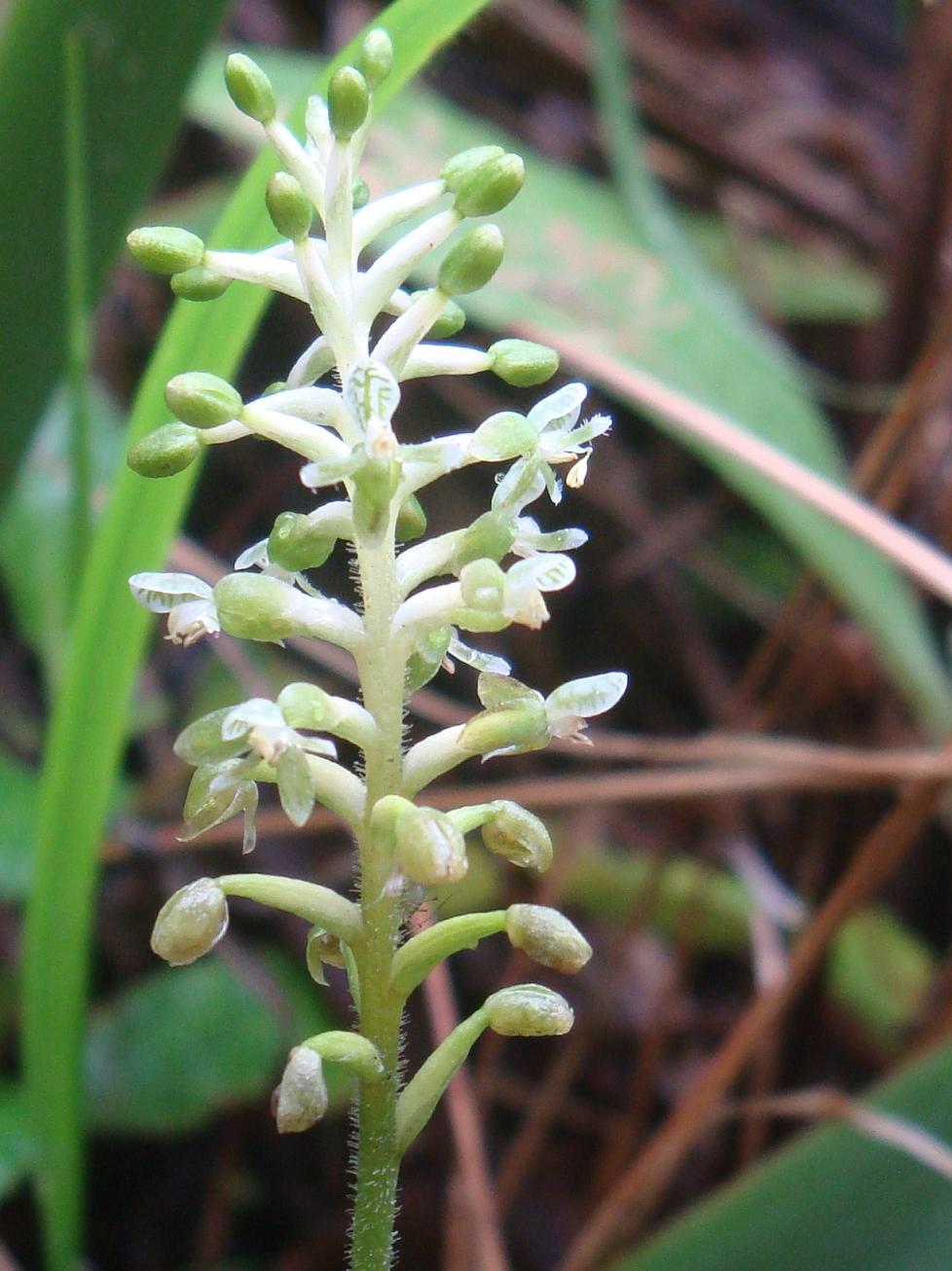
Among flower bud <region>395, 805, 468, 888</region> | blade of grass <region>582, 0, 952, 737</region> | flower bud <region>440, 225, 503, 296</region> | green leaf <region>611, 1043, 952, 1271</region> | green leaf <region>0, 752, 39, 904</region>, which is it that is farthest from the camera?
blade of grass <region>582, 0, 952, 737</region>

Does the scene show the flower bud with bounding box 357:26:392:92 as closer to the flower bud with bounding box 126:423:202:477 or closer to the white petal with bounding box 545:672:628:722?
the flower bud with bounding box 126:423:202:477

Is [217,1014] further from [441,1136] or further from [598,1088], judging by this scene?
[598,1088]

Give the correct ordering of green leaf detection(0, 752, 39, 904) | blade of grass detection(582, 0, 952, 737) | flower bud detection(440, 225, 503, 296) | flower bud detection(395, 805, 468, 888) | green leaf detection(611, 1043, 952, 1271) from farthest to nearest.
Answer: blade of grass detection(582, 0, 952, 737), green leaf detection(0, 752, 39, 904), green leaf detection(611, 1043, 952, 1271), flower bud detection(440, 225, 503, 296), flower bud detection(395, 805, 468, 888)

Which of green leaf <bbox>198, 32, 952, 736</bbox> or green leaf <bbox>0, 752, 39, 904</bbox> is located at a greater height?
green leaf <bbox>198, 32, 952, 736</bbox>

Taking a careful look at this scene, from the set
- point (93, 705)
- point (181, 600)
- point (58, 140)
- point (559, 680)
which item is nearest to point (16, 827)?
point (93, 705)

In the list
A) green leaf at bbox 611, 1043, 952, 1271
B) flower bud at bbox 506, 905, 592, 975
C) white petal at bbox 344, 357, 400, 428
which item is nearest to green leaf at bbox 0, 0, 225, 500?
white petal at bbox 344, 357, 400, 428

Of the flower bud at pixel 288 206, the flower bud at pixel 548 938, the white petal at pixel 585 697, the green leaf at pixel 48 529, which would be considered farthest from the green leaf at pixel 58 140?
the flower bud at pixel 548 938

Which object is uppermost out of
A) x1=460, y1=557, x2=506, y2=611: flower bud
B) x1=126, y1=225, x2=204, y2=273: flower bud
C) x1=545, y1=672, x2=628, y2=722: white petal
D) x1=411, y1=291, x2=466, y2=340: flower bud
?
x1=126, y1=225, x2=204, y2=273: flower bud

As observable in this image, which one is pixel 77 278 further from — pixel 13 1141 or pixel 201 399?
pixel 13 1141
